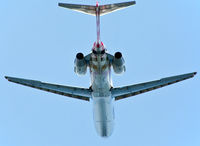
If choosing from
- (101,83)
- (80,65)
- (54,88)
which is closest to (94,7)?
(80,65)

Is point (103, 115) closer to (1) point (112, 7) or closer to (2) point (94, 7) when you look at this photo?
(2) point (94, 7)

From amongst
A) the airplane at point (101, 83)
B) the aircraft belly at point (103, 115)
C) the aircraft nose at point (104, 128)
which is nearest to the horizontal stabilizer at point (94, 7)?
the airplane at point (101, 83)

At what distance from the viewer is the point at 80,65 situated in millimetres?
30594

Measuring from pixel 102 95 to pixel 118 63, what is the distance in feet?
16.3

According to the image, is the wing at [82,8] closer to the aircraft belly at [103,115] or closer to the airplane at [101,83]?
the airplane at [101,83]

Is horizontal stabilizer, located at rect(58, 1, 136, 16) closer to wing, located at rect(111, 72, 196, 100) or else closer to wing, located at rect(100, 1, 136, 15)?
wing, located at rect(100, 1, 136, 15)

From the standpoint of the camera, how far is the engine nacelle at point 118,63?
2996 centimetres

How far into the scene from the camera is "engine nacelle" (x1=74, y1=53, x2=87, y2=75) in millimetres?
29984

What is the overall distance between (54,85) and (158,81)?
33.1ft

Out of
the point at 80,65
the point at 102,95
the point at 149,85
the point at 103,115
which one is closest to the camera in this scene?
the point at 80,65

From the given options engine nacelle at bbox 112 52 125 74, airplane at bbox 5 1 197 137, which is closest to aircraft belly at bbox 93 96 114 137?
airplane at bbox 5 1 197 137

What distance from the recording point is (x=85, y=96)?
36.3 metres

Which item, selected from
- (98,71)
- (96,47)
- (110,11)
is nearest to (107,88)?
(98,71)

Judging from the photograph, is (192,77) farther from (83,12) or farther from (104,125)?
(83,12)
